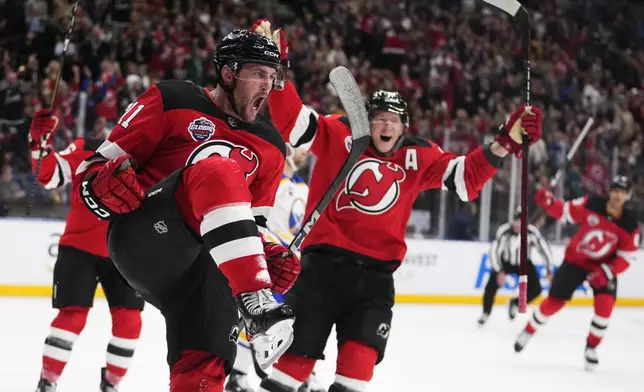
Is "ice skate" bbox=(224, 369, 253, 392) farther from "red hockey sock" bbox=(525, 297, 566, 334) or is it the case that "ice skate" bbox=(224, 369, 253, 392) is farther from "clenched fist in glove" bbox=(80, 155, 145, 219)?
"red hockey sock" bbox=(525, 297, 566, 334)

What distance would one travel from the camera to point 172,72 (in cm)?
983

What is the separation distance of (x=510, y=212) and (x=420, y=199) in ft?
3.66

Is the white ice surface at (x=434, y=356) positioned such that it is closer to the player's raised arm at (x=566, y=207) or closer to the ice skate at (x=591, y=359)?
the ice skate at (x=591, y=359)

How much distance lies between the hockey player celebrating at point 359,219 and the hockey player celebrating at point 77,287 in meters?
1.00

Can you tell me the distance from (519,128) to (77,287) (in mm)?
2004

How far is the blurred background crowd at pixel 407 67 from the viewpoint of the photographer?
8383 millimetres

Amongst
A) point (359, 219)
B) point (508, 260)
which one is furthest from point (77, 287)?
point (508, 260)

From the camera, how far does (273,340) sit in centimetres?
210

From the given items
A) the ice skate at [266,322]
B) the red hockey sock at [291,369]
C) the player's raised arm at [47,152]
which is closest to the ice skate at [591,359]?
the red hockey sock at [291,369]

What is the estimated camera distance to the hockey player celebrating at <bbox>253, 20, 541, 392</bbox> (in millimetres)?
3314

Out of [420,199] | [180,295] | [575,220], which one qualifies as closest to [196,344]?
[180,295]

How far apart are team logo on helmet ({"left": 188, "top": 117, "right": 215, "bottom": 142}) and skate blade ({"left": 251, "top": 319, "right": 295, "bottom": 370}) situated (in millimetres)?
692

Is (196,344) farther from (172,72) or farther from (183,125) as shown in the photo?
(172,72)

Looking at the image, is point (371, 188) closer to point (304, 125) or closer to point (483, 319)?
point (304, 125)
